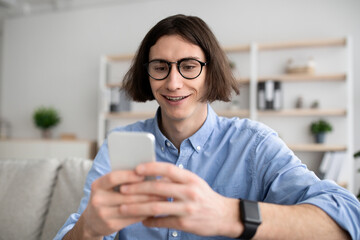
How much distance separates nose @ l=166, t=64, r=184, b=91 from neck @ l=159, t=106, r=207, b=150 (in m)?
0.14

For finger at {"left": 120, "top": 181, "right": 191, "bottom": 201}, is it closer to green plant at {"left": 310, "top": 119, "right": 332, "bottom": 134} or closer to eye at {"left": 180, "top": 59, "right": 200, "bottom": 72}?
eye at {"left": 180, "top": 59, "right": 200, "bottom": 72}

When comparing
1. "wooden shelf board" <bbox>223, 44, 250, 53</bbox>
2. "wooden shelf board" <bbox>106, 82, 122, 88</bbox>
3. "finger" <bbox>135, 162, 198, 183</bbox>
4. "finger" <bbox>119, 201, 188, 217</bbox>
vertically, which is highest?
"wooden shelf board" <bbox>223, 44, 250, 53</bbox>

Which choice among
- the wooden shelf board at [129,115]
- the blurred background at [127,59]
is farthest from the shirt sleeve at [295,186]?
the wooden shelf board at [129,115]

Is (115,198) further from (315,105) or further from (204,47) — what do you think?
(315,105)

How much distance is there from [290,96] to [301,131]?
1.44ft

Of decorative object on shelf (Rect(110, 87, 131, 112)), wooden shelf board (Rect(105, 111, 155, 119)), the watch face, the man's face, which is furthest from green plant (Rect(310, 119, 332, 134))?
the watch face

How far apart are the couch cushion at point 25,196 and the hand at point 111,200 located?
3.61ft

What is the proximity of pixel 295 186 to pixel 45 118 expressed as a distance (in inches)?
172

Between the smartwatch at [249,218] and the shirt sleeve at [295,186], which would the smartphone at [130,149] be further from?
the shirt sleeve at [295,186]

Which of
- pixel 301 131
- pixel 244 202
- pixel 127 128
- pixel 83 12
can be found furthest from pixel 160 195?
pixel 83 12

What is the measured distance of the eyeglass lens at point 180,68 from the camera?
102 centimetres

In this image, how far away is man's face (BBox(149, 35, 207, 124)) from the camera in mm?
1020

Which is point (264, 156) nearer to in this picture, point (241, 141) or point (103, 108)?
point (241, 141)

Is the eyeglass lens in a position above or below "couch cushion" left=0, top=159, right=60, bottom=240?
above
